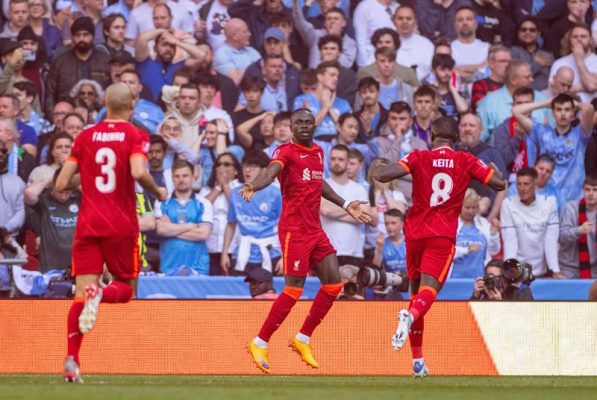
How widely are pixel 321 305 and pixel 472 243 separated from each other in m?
5.41

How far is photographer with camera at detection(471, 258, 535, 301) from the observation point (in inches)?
610

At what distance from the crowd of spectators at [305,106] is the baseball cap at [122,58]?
3 centimetres

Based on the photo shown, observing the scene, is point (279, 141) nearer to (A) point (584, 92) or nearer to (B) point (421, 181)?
(A) point (584, 92)

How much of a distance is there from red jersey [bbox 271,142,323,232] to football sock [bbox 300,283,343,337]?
1.95 ft

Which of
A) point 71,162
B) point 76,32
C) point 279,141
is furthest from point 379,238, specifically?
point 71,162

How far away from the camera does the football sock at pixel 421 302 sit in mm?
12375

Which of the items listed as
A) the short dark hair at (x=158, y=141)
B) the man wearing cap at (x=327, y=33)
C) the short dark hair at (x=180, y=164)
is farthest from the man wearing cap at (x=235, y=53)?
the short dark hair at (x=180, y=164)

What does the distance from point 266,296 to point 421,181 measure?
4.13m

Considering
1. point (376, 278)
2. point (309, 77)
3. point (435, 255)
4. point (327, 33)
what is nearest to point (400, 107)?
point (309, 77)

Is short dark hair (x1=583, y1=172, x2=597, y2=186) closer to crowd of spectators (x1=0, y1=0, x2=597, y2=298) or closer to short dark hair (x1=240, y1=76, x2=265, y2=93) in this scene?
crowd of spectators (x1=0, y1=0, x2=597, y2=298)

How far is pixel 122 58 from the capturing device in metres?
19.5

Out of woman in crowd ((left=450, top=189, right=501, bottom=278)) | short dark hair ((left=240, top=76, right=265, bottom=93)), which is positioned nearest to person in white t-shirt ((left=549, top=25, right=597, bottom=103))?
woman in crowd ((left=450, top=189, right=501, bottom=278))

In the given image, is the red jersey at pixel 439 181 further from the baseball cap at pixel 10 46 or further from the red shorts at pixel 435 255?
the baseball cap at pixel 10 46

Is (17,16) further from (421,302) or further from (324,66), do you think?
(421,302)
